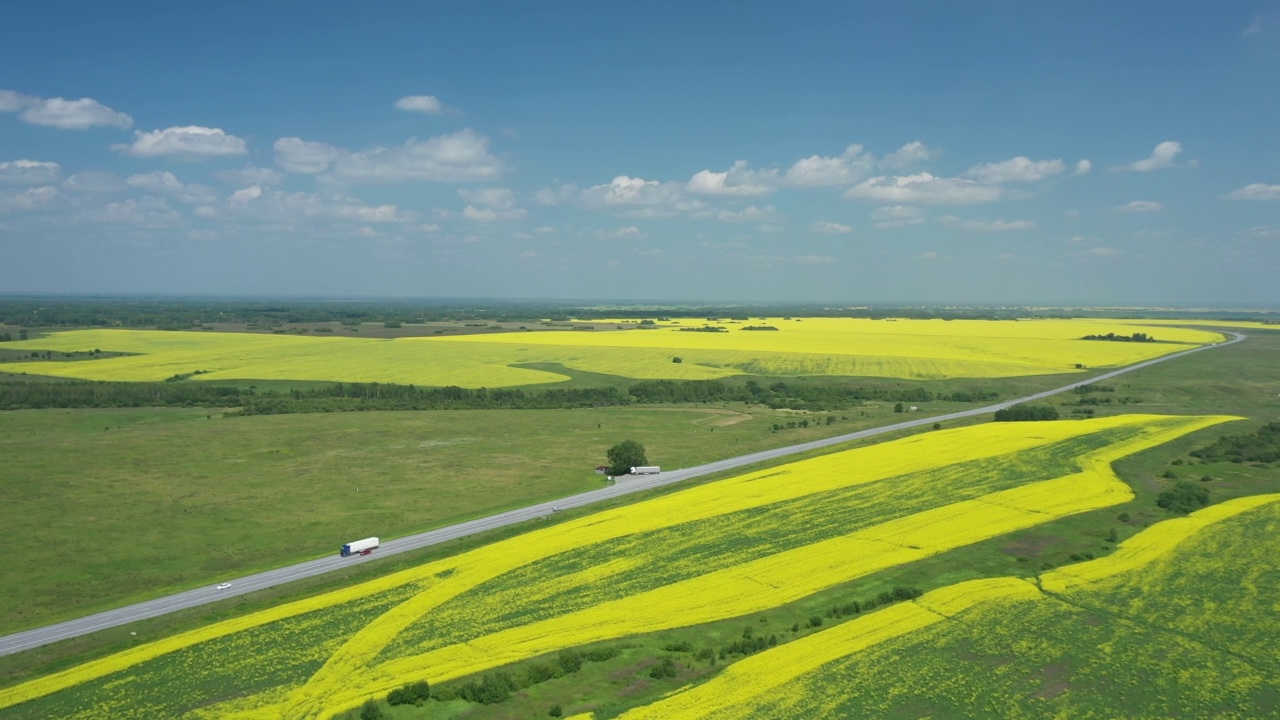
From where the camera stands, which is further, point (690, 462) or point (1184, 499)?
point (690, 462)

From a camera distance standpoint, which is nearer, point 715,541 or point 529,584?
point 529,584

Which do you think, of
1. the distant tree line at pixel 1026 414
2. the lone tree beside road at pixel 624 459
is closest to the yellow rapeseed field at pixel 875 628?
the lone tree beside road at pixel 624 459

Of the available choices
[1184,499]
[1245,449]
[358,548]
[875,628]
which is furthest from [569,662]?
[1245,449]

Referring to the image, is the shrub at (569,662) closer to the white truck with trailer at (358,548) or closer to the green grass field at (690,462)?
the green grass field at (690,462)

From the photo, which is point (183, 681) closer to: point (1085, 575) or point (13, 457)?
point (1085, 575)

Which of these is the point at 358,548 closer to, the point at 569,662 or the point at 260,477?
the point at 569,662

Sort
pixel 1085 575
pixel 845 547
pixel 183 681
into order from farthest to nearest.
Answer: pixel 845 547 < pixel 1085 575 < pixel 183 681

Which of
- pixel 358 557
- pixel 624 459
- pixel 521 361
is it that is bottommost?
pixel 358 557

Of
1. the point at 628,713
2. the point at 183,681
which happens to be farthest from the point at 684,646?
the point at 183,681
